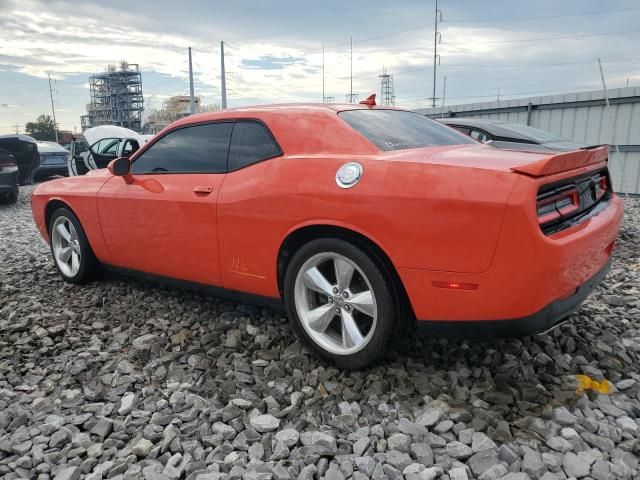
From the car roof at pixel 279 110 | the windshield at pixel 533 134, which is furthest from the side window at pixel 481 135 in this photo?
the car roof at pixel 279 110

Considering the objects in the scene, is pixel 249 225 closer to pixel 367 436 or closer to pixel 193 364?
pixel 193 364

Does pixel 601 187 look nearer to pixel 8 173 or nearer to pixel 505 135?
pixel 505 135

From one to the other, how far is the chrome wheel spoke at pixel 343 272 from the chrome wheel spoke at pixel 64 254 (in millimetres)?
3075

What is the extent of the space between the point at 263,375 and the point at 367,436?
0.83 m

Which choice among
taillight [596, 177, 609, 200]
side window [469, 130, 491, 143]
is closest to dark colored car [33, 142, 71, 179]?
side window [469, 130, 491, 143]

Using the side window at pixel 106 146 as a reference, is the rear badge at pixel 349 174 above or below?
above

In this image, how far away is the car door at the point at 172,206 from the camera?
338 centimetres

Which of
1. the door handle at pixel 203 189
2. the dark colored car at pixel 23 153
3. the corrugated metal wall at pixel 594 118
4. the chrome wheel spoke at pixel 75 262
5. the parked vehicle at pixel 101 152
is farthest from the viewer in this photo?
the parked vehicle at pixel 101 152

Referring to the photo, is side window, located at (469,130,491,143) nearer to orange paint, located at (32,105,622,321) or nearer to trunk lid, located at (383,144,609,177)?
orange paint, located at (32,105,622,321)

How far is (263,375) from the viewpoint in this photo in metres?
2.95

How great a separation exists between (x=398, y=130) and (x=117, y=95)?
374 ft

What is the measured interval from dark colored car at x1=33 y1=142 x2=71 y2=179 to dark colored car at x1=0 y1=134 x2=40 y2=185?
2638 millimetres

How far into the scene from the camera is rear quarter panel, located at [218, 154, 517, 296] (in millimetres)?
2285

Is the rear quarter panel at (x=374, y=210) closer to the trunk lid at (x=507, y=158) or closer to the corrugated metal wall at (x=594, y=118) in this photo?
the trunk lid at (x=507, y=158)
